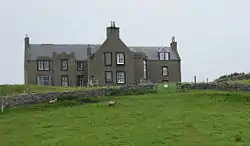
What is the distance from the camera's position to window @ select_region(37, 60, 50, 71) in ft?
290

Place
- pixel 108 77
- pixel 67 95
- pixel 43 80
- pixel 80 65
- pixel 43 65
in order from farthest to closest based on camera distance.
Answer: pixel 80 65 < pixel 43 80 < pixel 43 65 < pixel 108 77 < pixel 67 95

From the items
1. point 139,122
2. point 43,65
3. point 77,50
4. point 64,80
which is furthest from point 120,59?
point 139,122

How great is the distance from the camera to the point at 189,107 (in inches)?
1633

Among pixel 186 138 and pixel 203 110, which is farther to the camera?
pixel 203 110

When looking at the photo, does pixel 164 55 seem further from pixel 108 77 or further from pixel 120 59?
pixel 108 77

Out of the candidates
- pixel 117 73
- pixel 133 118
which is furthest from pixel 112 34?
pixel 133 118

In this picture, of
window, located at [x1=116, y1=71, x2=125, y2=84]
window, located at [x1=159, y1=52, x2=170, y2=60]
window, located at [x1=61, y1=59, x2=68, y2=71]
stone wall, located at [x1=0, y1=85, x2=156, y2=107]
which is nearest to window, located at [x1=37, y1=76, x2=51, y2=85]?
window, located at [x1=61, y1=59, x2=68, y2=71]

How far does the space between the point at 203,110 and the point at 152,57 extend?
52630 millimetres

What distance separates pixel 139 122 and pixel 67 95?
63.1ft

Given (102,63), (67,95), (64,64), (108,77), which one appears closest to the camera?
(67,95)

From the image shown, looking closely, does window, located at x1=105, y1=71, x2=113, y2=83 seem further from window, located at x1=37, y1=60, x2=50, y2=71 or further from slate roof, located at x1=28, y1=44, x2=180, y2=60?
window, located at x1=37, y1=60, x2=50, y2=71

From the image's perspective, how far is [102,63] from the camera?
3199 inches

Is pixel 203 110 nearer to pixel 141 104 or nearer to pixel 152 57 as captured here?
pixel 141 104

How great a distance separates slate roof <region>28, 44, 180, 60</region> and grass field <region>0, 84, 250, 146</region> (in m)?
42.6
